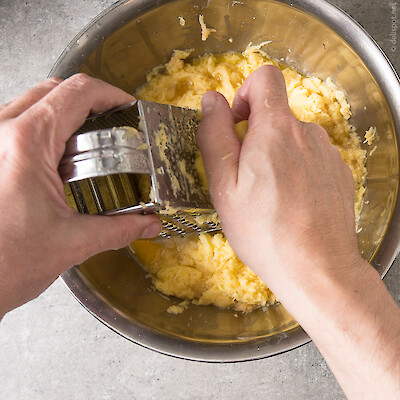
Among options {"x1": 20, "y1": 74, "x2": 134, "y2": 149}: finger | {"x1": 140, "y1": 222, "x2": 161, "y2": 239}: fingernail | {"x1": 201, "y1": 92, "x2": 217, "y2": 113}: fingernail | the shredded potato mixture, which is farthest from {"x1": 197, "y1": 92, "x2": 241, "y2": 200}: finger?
the shredded potato mixture

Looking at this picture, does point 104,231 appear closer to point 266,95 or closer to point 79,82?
point 79,82

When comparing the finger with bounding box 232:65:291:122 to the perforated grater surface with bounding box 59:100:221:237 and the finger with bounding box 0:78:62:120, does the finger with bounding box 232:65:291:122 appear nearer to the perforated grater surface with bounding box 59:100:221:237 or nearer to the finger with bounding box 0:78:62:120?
the perforated grater surface with bounding box 59:100:221:237

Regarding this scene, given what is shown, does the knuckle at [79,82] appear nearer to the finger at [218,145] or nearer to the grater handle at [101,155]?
the grater handle at [101,155]

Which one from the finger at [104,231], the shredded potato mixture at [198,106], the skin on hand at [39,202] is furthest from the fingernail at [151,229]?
the shredded potato mixture at [198,106]

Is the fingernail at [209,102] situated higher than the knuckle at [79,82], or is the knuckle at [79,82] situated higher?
the knuckle at [79,82]

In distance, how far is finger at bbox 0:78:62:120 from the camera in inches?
41.2

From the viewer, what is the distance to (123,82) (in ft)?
5.53

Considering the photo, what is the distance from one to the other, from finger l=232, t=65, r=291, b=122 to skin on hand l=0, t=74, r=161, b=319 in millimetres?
430

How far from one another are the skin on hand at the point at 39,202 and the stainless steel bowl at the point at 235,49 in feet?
1.21

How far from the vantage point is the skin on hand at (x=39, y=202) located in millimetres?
960

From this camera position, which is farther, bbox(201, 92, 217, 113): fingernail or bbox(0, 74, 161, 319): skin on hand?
bbox(201, 92, 217, 113): fingernail

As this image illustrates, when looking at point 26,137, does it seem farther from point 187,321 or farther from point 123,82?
point 187,321

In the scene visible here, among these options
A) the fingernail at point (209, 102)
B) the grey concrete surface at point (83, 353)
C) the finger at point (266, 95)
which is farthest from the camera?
the grey concrete surface at point (83, 353)

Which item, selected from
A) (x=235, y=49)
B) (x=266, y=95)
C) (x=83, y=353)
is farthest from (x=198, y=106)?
(x=83, y=353)
